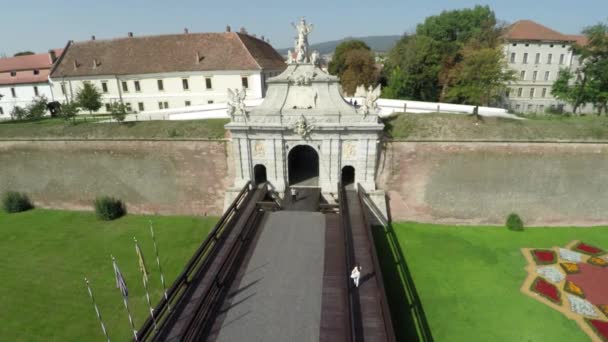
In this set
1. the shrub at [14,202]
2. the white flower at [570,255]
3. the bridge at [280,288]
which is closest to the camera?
the bridge at [280,288]

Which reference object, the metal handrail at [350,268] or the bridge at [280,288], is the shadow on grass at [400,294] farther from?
the metal handrail at [350,268]

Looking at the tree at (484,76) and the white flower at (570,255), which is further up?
the tree at (484,76)

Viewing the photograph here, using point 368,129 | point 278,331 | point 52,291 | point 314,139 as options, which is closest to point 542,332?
point 278,331

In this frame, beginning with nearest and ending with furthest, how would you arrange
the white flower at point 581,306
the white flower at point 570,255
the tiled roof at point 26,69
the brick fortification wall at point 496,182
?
the white flower at point 581,306 → the white flower at point 570,255 → the brick fortification wall at point 496,182 → the tiled roof at point 26,69

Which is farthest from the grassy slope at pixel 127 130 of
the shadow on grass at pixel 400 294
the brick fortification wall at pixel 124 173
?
Result: the shadow on grass at pixel 400 294

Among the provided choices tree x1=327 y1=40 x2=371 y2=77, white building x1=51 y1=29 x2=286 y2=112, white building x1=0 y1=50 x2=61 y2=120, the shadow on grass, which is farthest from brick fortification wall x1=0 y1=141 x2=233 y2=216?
tree x1=327 y1=40 x2=371 y2=77

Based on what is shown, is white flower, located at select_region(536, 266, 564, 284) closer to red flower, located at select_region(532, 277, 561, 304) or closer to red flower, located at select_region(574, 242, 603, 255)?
red flower, located at select_region(532, 277, 561, 304)

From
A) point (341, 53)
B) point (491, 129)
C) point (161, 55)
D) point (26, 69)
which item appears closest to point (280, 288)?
point (491, 129)
